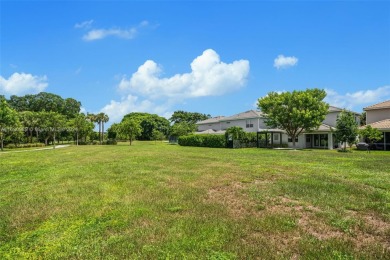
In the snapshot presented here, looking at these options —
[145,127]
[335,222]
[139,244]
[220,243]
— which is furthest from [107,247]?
[145,127]

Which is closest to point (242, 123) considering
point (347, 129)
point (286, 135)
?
point (286, 135)

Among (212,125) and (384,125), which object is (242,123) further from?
(384,125)

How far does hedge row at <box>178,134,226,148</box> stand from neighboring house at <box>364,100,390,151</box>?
748 inches

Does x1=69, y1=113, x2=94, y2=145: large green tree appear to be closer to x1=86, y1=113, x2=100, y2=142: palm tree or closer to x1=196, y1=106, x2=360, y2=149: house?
x1=86, y1=113, x2=100, y2=142: palm tree

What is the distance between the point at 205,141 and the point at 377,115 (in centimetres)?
2384

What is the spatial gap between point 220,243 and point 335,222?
275 cm

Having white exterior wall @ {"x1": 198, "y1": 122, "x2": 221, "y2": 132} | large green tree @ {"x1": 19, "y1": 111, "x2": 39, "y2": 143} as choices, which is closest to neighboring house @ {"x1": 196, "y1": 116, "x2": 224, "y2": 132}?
white exterior wall @ {"x1": 198, "y1": 122, "x2": 221, "y2": 132}

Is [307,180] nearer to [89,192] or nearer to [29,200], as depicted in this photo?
[89,192]

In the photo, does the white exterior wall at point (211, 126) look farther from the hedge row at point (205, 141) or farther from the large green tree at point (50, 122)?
the large green tree at point (50, 122)

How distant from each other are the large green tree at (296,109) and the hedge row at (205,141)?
6.95 metres

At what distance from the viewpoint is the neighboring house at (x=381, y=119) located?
3368 cm

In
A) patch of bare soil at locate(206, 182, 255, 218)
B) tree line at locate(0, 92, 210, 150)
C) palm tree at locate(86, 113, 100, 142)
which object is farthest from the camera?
palm tree at locate(86, 113, 100, 142)

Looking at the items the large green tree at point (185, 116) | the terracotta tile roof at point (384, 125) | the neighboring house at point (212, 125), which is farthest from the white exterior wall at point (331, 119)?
the large green tree at point (185, 116)

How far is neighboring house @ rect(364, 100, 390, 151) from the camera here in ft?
111
